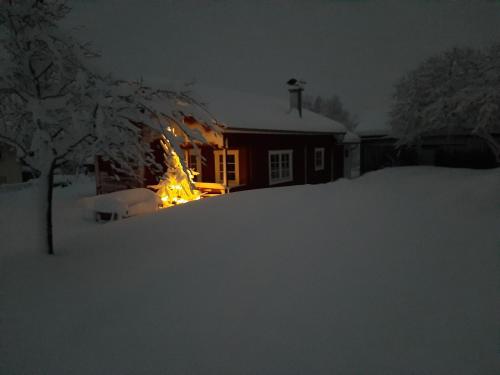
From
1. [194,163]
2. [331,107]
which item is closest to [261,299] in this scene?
[194,163]

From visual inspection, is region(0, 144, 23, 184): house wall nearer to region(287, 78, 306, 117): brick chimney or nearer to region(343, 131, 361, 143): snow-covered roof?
region(287, 78, 306, 117): brick chimney

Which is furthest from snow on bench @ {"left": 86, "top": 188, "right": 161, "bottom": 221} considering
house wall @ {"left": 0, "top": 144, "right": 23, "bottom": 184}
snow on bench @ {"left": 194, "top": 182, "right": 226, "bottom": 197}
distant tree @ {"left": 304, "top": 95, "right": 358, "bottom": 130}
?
distant tree @ {"left": 304, "top": 95, "right": 358, "bottom": 130}

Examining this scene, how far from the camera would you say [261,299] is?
2982 mm

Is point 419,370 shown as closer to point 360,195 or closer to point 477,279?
point 477,279

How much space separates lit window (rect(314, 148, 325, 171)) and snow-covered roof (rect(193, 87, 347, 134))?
4.17 feet

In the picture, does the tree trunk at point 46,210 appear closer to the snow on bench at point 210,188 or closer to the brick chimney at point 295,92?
the snow on bench at point 210,188

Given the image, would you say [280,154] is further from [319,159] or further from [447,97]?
[447,97]

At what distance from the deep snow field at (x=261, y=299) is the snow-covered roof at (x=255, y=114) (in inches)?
283

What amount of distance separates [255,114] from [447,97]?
8389mm

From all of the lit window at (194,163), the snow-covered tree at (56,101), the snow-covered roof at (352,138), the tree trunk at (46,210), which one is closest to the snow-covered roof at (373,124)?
the snow-covered roof at (352,138)

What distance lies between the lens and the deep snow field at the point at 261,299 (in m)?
2.32

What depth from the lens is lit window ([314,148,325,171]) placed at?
56.8 ft

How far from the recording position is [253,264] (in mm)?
3650

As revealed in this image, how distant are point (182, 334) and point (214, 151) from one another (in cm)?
1094
